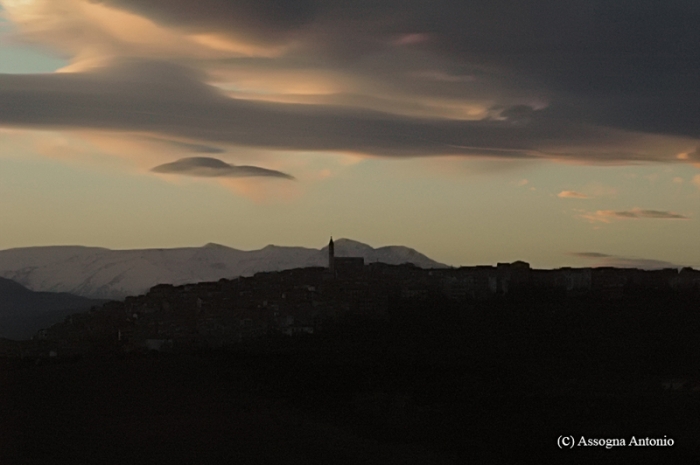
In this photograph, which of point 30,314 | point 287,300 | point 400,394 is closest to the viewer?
point 400,394

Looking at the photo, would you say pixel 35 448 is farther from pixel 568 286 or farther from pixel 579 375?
pixel 568 286

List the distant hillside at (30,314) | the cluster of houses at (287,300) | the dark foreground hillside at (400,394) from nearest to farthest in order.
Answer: the dark foreground hillside at (400,394) < the cluster of houses at (287,300) < the distant hillside at (30,314)

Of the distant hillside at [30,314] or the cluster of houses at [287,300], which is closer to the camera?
the cluster of houses at [287,300]

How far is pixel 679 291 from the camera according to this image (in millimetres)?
125500

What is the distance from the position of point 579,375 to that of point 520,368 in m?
5.35

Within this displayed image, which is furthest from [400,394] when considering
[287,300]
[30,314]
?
[30,314]

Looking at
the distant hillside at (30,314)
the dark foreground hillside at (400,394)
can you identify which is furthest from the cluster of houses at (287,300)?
the distant hillside at (30,314)

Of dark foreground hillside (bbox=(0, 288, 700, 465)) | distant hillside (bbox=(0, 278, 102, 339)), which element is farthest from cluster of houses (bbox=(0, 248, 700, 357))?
distant hillside (bbox=(0, 278, 102, 339))

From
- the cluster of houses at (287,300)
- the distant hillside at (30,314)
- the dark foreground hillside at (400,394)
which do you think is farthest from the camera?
the distant hillside at (30,314)

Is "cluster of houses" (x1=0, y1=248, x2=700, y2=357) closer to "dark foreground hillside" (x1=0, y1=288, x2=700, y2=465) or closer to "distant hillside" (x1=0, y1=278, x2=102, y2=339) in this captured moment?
"dark foreground hillside" (x1=0, y1=288, x2=700, y2=465)

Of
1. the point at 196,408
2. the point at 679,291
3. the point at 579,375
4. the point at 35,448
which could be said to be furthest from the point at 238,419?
the point at 679,291

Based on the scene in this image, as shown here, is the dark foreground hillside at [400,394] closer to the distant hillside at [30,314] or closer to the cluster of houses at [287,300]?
the cluster of houses at [287,300]

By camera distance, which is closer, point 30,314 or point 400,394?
point 400,394

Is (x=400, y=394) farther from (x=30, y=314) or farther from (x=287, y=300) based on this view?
(x=30, y=314)
